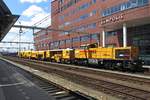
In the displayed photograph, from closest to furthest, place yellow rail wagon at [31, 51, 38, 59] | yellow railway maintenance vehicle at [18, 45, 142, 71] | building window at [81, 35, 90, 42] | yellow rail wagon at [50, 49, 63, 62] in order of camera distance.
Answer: yellow railway maintenance vehicle at [18, 45, 142, 71] < yellow rail wagon at [50, 49, 63, 62] < building window at [81, 35, 90, 42] < yellow rail wagon at [31, 51, 38, 59]

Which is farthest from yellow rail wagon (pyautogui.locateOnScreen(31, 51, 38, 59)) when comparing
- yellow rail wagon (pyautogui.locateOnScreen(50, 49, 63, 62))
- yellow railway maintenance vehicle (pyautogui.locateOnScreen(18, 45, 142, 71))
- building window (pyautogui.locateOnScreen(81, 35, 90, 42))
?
yellow railway maintenance vehicle (pyautogui.locateOnScreen(18, 45, 142, 71))

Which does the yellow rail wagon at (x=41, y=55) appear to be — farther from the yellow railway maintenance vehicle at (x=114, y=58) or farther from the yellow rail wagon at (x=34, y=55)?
the yellow railway maintenance vehicle at (x=114, y=58)

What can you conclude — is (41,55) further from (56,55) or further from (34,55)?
(56,55)

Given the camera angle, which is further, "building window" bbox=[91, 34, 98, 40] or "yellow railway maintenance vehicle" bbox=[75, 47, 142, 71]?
"building window" bbox=[91, 34, 98, 40]

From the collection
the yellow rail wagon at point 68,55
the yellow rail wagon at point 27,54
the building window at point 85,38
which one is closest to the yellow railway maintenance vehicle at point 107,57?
the yellow rail wagon at point 68,55

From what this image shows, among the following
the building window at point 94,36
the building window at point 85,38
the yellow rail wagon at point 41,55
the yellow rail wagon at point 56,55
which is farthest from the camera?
the building window at point 85,38

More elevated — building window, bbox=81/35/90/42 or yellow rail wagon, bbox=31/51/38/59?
building window, bbox=81/35/90/42

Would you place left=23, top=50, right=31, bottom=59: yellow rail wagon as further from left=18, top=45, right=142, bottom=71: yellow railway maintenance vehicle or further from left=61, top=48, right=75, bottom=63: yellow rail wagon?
left=18, top=45, right=142, bottom=71: yellow railway maintenance vehicle

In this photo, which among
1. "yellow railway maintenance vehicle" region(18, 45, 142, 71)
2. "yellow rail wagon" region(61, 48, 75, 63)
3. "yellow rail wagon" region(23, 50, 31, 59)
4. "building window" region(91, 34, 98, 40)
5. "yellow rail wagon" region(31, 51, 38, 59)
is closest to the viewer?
"yellow railway maintenance vehicle" region(18, 45, 142, 71)

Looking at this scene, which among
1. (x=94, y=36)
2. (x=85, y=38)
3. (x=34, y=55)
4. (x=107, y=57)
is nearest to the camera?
(x=107, y=57)

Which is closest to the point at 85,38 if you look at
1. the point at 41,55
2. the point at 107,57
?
the point at 41,55

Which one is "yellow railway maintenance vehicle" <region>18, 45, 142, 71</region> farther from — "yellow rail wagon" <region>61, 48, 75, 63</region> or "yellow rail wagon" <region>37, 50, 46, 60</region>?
"yellow rail wagon" <region>37, 50, 46, 60</region>

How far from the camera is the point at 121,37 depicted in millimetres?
63125

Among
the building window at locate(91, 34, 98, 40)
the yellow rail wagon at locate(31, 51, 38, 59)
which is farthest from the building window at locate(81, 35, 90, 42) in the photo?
the yellow rail wagon at locate(31, 51, 38, 59)
